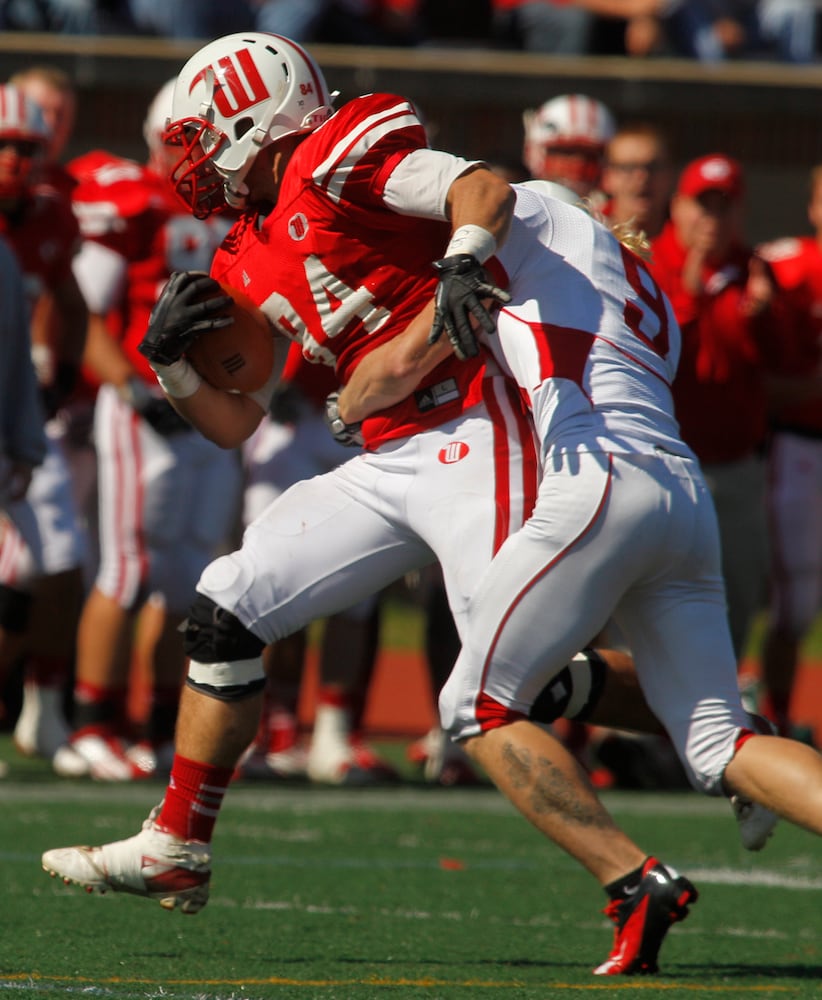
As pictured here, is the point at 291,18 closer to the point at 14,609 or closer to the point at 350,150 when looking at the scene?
the point at 14,609

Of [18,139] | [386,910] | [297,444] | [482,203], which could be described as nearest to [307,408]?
[297,444]

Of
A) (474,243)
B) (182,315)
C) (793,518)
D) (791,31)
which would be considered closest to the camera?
(474,243)

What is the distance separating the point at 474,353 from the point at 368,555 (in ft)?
2.24

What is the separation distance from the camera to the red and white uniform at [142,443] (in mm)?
6844

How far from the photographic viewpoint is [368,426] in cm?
394

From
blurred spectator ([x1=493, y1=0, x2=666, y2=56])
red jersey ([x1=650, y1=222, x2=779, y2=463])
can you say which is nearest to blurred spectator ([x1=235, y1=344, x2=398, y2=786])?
red jersey ([x1=650, y1=222, x2=779, y2=463])

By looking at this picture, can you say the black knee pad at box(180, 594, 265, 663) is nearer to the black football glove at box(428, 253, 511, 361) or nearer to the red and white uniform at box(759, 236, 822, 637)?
the black football glove at box(428, 253, 511, 361)

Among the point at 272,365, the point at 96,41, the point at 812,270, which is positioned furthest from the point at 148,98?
the point at 272,365

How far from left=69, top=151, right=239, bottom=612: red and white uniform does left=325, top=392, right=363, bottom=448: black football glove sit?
2.84m

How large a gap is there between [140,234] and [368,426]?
326cm

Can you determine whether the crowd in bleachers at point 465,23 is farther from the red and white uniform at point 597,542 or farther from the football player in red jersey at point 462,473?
the red and white uniform at point 597,542

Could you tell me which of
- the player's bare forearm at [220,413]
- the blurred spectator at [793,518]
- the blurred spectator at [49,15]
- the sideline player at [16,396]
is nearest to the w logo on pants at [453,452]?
the player's bare forearm at [220,413]

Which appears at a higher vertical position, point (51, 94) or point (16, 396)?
point (51, 94)

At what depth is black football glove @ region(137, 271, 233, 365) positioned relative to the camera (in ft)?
12.3
